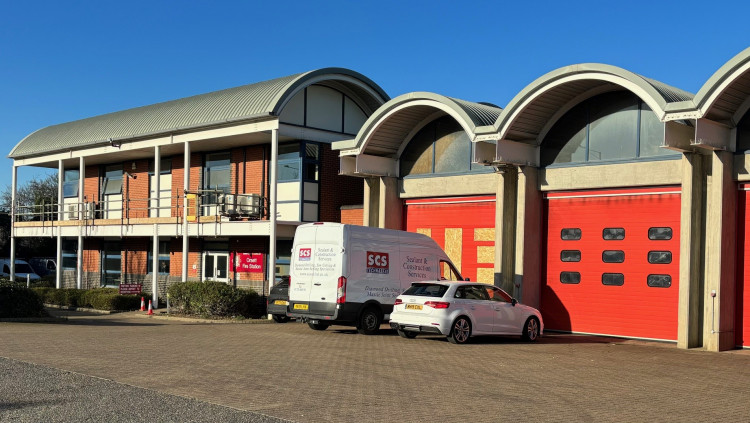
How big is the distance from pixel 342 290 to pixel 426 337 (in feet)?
6.78

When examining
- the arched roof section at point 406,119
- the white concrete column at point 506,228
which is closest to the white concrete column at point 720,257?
the white concrete column at point 506,228

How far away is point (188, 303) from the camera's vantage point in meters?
24.8

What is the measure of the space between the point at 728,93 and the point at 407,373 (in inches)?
360

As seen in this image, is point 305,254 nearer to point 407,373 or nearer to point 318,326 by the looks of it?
point 318,326

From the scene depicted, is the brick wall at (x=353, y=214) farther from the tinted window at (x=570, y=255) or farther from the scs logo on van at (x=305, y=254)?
the tinted window at (x=570, y=255)

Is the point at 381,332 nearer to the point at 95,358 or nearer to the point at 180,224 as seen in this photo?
the point at 95,358

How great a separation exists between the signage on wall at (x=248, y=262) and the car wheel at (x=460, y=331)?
39.6 ft

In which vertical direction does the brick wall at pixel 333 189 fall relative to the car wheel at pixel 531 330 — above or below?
above

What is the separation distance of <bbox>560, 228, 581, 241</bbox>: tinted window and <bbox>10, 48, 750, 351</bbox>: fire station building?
5 centimetres

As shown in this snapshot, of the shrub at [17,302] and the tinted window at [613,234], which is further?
the shrub at [17,302]

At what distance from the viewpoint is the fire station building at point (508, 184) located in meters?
17.3

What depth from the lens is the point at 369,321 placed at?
1883cm

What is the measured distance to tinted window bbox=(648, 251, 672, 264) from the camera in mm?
18562

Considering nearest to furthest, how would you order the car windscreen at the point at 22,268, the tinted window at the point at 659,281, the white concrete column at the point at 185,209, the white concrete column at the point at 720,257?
the white concrete column at the point at 720,257
the tinted window at the point at 659,281
the white concrete column at the point at 185,209
the car windscreen at the point at 22,268
